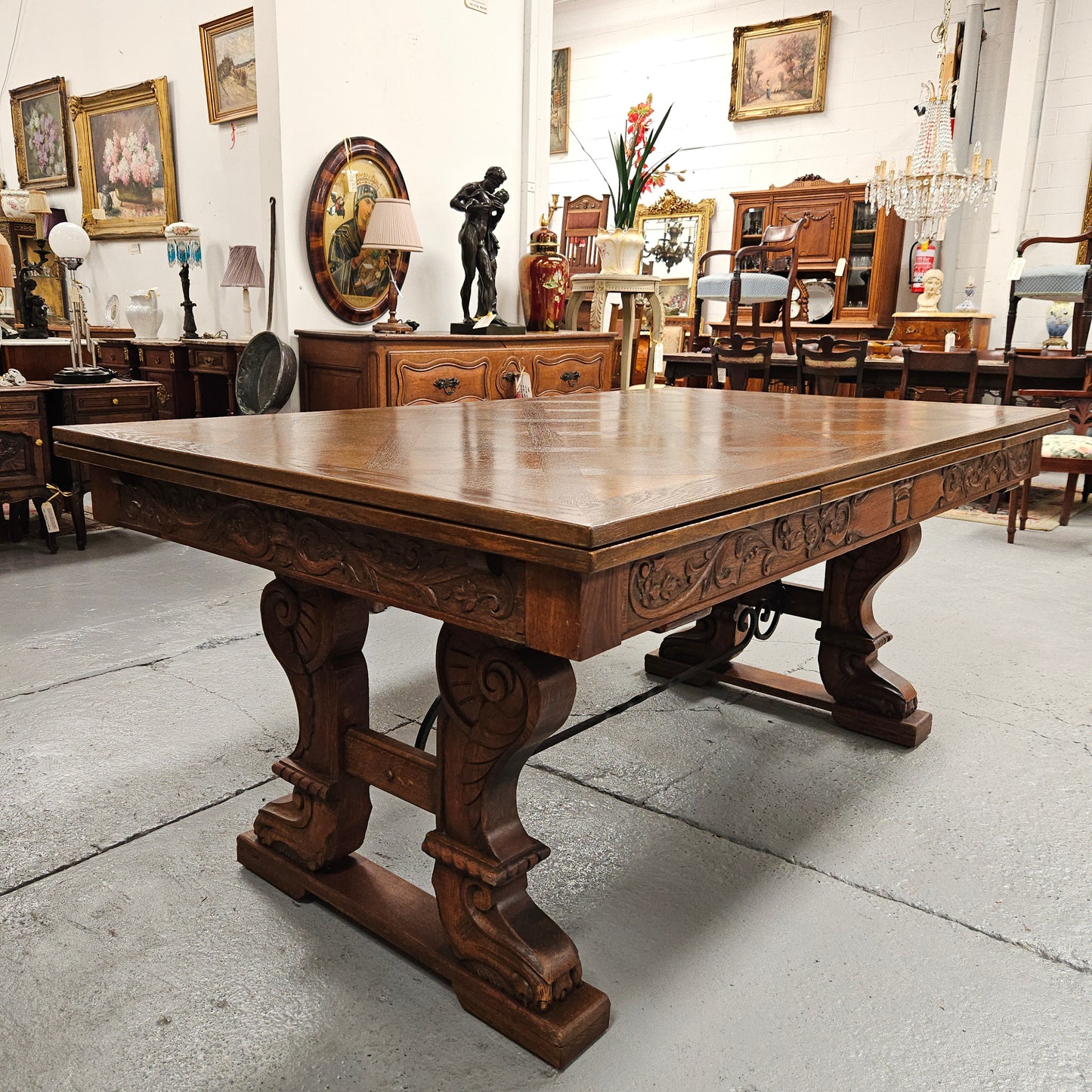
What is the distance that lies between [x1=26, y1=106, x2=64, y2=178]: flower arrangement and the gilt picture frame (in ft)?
17.7

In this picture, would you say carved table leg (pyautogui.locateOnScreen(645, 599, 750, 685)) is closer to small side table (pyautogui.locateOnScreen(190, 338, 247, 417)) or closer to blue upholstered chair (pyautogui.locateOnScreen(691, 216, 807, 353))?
small side table (pyautogui.locateOnScreen(190, 338, 247, 417))

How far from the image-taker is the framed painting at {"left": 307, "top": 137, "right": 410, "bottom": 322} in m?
4.48

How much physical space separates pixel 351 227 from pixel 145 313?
2754mm

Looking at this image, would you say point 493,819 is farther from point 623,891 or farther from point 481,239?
point 481,239

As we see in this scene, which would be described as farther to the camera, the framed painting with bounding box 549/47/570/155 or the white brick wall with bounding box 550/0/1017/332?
the framed painting with bounding box 549/47/570/155

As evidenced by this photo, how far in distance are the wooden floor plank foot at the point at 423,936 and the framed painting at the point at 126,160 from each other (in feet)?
20.3

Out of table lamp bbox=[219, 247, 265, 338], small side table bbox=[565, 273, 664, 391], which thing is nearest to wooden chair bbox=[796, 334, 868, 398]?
small side table bbox=[565, 273, 664, 391]

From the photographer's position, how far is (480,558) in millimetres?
1103

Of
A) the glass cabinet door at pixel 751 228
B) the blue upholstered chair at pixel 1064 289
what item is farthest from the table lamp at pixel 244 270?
the glass cabinet door at pixel 751 228

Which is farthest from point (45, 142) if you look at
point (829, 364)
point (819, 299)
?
point (819, 299)

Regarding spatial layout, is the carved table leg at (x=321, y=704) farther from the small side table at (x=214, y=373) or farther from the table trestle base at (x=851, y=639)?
the small side table at (x=214, y=373)

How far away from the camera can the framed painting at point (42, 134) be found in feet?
24.9

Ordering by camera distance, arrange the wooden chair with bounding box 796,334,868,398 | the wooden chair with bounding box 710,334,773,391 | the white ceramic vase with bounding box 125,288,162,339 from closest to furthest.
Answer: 1. the wooden chair with bounding box 796,334,868,398
2. the white ceramic vase with bounding box 125,288,162,339
3. the wooden chair with bounding box 710,334,773,391

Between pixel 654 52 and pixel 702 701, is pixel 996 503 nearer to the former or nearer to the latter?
pixel 702 701
